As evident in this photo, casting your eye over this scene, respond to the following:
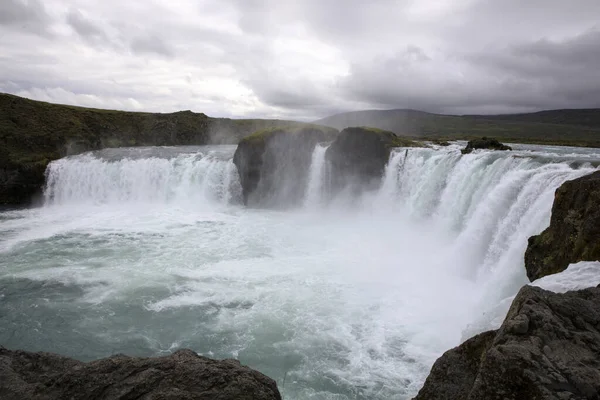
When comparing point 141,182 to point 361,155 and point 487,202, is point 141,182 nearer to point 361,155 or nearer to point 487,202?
point 361,155

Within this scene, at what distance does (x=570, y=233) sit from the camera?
8.42 metres

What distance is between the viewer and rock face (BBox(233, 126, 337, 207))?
29.6 meters

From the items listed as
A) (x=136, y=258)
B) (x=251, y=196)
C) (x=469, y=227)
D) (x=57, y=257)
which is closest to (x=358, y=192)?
(x=251, y=196)

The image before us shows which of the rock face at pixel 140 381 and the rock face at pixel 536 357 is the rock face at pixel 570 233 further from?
the rock face at pixel 140 381

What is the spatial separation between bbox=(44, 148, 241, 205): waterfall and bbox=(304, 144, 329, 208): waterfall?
622cm

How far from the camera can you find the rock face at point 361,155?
25.8m

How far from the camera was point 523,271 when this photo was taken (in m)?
10.7

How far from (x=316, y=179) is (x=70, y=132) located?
93.4 ft

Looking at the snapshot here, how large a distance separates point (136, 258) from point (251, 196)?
47.1 ft

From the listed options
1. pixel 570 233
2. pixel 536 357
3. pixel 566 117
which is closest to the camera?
pixel 536 357

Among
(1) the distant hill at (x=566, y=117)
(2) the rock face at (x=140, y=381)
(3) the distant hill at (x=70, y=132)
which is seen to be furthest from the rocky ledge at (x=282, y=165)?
(1) the distant hill at (x=566, y=117)

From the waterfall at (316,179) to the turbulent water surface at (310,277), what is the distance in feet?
12.8

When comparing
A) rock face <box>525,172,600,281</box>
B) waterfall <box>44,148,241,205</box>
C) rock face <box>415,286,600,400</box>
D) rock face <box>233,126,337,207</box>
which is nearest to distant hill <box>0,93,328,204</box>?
waterfall <box>44,148,241,205</box>

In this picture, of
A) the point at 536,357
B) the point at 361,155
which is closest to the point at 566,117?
the point at 361,155
